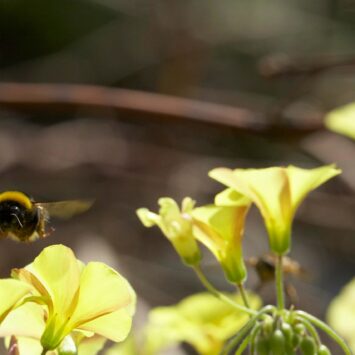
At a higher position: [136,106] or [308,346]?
[308,346]

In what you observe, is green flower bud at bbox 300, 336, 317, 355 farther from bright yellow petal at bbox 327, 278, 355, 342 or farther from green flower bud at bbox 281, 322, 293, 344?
bright yellow petal at bbox 327, 278, 355, 342

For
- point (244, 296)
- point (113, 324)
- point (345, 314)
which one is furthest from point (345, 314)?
point (113, 324)

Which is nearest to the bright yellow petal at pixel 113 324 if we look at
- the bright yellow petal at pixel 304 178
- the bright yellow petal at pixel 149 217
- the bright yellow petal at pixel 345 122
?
the bright yellow petal at pixel 149 217

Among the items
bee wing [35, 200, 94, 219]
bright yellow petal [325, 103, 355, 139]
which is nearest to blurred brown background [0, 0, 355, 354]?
bright yellow petal [325, 103, 355, 139]

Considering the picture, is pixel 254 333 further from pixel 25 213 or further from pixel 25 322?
pixel 25 213

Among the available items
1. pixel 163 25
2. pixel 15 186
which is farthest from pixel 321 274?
pixel 15 186

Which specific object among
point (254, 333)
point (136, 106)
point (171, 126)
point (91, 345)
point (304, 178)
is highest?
point (304, 178)

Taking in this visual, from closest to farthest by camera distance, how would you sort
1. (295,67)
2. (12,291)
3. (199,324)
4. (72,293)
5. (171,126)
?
(12,291) → (72,293) → (199,324) → (295,67) → (171,126)
